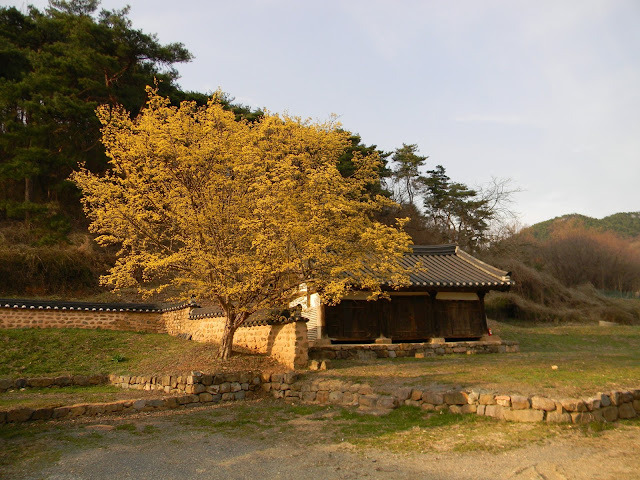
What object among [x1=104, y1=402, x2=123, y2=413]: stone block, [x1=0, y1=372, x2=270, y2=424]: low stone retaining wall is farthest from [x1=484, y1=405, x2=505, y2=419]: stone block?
[x1=104, y1=402, x2=123, y2=413]: stone block

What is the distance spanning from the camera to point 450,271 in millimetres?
20469

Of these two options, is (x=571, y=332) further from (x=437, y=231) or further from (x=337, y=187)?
(x=337, y=187)

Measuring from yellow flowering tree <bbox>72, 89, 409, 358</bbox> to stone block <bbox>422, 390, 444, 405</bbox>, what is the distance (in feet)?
12.6

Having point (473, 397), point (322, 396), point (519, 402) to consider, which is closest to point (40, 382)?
point (322, 396)

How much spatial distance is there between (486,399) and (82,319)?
1702 cm

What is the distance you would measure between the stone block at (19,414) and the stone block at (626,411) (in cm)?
1159

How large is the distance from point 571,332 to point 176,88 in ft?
93.1

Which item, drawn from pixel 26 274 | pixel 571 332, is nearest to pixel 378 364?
pixel 571 332

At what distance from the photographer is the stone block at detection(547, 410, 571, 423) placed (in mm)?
8047

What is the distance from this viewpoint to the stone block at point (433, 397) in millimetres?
9414

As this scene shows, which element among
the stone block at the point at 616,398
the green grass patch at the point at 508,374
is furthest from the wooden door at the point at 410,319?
the stone block at the point at 616,398

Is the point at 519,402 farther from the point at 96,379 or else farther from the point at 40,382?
the point at 40,382

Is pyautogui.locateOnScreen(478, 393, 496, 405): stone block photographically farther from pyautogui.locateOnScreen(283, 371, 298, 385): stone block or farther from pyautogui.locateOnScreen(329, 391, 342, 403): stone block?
pyautogui.locateOnScreen(283, 371, 298, 385): stone block

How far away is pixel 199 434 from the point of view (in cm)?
869
